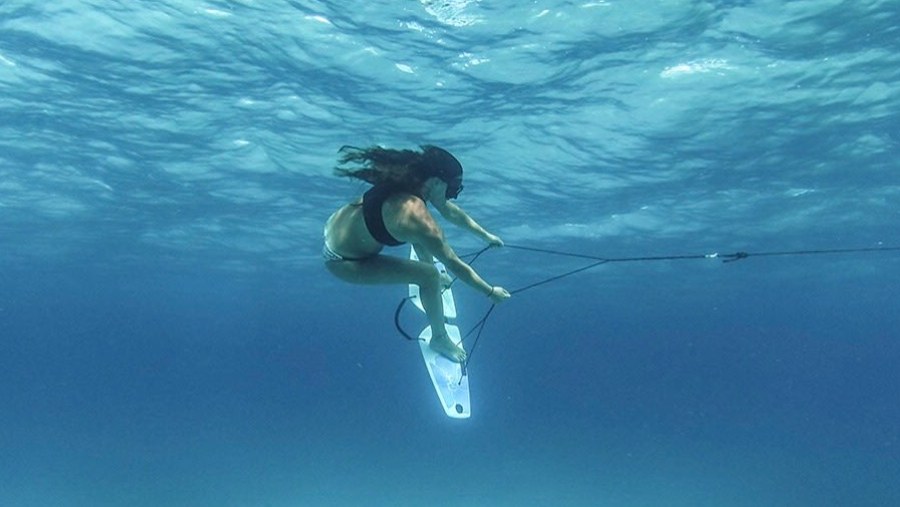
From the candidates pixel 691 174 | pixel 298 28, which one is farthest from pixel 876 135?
pixel 298 28

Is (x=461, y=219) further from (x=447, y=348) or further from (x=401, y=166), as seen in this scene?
(x=447, y=348)

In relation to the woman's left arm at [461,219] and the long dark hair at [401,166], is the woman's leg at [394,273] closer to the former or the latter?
the woman's left arm at [461,219]

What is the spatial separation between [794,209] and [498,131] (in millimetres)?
13959

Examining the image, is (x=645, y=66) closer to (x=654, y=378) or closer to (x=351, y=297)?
(x=351, y=297)

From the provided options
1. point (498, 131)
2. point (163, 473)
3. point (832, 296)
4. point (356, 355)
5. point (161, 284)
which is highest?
point (498, 131)

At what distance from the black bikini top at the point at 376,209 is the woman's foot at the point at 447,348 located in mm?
1950

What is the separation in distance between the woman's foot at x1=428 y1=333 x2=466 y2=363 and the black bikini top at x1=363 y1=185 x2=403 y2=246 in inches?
76.8

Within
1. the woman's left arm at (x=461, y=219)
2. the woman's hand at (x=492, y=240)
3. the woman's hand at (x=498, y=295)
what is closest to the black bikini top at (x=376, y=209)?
the woman's left arm at (x=461, y=219)

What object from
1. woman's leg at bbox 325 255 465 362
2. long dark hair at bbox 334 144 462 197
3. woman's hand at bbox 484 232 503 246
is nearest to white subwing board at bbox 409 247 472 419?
woman's leg at bbox 325 255 465 362

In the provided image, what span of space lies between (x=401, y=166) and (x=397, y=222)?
1.94ft

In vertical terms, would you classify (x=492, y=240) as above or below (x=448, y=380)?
above

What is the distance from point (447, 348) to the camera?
30.6 ft

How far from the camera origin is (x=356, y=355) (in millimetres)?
113000

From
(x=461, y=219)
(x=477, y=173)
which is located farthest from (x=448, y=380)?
(x=477, y=173)
